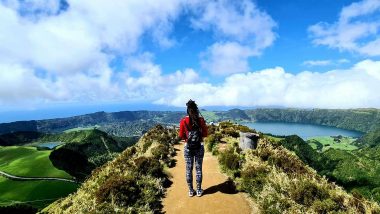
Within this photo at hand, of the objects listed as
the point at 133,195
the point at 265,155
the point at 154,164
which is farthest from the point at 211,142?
the point at 133,195

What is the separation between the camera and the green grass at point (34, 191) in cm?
12061

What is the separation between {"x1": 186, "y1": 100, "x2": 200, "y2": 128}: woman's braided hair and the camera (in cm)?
1606

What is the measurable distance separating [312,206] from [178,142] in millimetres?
25136

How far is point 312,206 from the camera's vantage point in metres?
14.9

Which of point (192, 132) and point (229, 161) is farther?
point (229, 161)

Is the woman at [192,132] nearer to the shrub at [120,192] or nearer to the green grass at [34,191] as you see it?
the shrub at [120,192]

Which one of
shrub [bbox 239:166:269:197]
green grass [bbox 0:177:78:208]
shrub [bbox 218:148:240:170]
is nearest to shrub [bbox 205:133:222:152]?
shrub [bbox 218:148:240:170]

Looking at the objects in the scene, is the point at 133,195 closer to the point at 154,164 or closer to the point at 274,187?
the point at 154,164

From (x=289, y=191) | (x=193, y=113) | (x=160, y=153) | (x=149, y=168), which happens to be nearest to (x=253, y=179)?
(x=289, y=191)

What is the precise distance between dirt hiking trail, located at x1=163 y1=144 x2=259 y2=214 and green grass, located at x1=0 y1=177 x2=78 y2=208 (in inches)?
4101

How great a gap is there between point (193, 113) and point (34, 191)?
13135 cm

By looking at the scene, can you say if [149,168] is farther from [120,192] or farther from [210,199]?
[210,199]

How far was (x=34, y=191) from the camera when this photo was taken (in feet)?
428

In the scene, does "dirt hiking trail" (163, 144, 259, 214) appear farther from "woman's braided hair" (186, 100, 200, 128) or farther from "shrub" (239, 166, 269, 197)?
"woman's braided hair" (186, 100, 200, 128)
